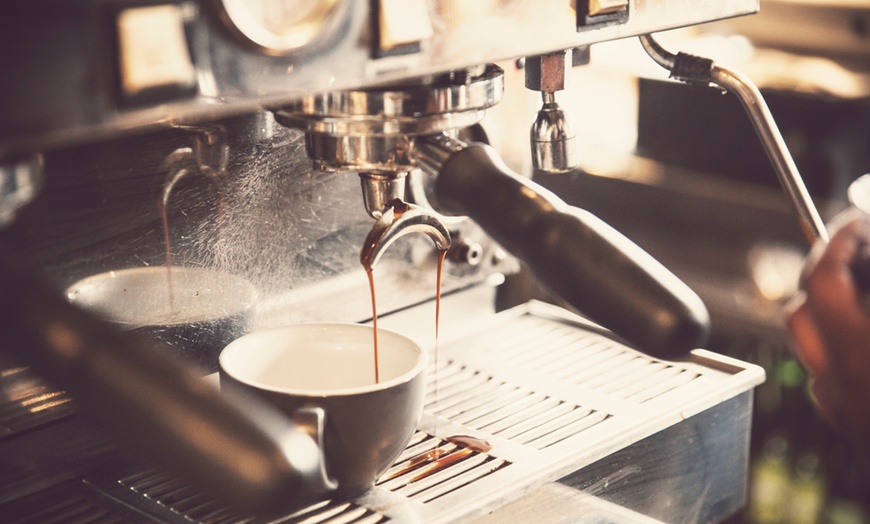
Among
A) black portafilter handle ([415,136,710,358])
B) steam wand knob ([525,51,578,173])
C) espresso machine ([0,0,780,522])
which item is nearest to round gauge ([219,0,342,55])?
espresso machine ([0,0,780,522])

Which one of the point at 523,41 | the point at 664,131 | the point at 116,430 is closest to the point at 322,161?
the point at 523,41

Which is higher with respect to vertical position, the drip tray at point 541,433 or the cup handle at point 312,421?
the cup handle at point 312,421

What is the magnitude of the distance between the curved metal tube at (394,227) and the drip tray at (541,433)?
0.14 m

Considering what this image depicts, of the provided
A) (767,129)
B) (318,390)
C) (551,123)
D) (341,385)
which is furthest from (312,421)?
(767,129)

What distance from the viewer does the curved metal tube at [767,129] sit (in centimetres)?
68

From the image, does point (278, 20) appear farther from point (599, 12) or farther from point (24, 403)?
point (24, 403)

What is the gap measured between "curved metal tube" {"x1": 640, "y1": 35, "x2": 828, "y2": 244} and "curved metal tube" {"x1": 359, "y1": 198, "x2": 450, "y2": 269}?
0.65ft

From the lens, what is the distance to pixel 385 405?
22.7 inches

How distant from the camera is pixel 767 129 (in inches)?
27.3

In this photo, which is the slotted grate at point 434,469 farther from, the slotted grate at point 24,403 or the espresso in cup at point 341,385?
the slotted grate at point 24,403

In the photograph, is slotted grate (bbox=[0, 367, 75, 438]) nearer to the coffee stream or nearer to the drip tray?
the drip tray

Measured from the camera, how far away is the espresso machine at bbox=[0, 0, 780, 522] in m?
0.39

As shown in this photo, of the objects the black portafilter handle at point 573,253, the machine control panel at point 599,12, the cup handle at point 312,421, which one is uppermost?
the machine control panel at point 599,12

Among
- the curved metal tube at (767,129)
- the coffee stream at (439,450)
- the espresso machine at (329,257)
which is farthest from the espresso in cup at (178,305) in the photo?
the curved metal tube at (767,129)
